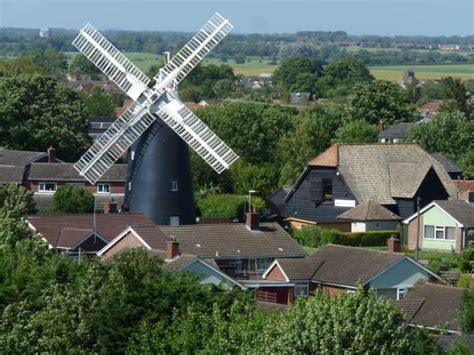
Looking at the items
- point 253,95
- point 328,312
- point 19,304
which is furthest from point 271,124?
point 253,95

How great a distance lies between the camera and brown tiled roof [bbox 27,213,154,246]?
56.7 meters

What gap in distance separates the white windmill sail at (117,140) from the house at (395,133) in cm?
3729

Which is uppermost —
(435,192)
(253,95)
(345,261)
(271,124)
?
(253,95)

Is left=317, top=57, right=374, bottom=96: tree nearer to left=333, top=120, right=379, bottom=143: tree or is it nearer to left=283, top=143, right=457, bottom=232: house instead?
left=333, top=120, right=379, bottom=143: tree

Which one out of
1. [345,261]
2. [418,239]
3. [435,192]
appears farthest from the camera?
[435,192]

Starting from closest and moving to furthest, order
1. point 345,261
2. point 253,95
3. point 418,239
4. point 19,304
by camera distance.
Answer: point 19,304, point 345,261, point 418,239, point 253,95

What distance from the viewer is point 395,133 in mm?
104938

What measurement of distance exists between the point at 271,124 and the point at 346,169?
20.0 meters

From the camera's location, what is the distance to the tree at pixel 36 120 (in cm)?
8875

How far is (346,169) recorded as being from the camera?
75.7 meters

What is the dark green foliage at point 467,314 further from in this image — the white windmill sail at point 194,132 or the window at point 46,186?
the window at point 46,186

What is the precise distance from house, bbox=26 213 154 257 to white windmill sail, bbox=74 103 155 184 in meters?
3.96

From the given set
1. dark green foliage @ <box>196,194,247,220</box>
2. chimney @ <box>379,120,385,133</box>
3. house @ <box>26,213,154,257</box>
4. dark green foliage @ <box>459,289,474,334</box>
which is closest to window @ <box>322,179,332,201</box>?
dark green foliage @ <box>196,194,247,220</box>

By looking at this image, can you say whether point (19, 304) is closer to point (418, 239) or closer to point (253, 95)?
point (418, 239)
